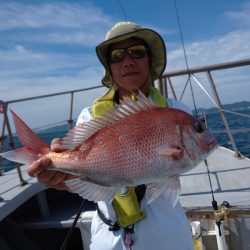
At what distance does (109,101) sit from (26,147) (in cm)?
67

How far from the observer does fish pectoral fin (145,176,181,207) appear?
1.61 metres

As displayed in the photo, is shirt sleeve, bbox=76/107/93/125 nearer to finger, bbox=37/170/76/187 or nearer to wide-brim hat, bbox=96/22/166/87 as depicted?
wide-brim hat, bbox=96/22/166/87

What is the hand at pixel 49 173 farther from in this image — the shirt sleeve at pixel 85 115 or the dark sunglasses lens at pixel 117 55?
the dark sunglasses lens at pixel 117 55

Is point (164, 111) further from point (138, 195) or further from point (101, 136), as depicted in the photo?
point (138, 195)

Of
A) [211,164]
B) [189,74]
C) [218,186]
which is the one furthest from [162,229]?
[211,164]

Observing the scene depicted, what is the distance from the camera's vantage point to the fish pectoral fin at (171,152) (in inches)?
59.0

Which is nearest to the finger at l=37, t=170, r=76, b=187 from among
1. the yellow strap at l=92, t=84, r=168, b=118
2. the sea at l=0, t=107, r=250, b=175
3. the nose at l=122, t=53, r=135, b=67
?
the yellow strap at l=92, t=84, r=168, b=118

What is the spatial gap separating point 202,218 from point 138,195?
154 centimetres

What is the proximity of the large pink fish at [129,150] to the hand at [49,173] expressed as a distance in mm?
32

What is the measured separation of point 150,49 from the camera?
227 cm

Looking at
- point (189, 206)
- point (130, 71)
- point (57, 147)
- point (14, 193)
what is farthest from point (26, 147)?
point (14, 193)

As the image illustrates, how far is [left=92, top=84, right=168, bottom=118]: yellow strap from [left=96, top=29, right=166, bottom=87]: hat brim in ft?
0.63

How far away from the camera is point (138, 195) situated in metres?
2.03

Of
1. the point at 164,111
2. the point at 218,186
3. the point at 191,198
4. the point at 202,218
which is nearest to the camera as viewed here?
the point at 164,111
